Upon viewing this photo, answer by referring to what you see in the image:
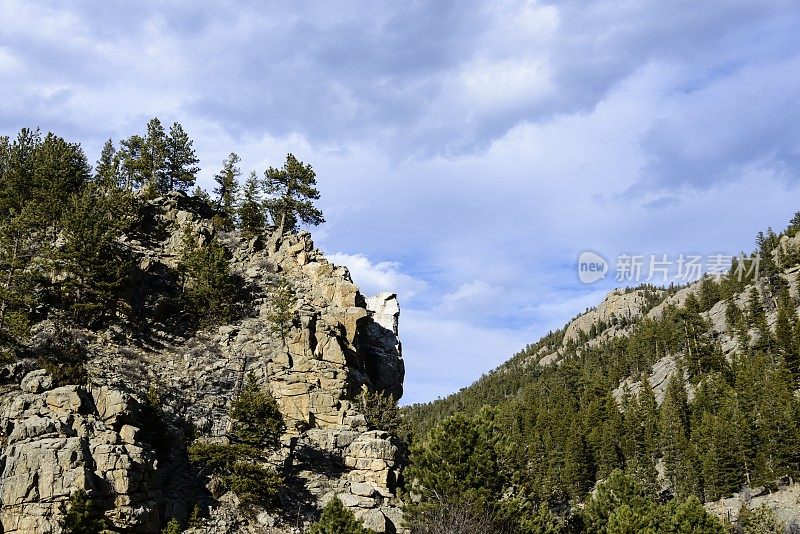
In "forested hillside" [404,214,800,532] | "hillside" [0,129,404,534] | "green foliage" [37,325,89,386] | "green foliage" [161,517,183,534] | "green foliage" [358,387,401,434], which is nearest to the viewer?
"green foliage" [161,517,183,534]

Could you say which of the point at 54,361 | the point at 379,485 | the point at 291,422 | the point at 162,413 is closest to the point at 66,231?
the point at 54,361

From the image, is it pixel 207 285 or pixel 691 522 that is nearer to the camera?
pixel 691 522

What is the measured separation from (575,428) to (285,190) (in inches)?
2579

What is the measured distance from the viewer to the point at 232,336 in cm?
5941

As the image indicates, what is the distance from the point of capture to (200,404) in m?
49.7

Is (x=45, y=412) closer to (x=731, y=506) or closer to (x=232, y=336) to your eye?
(x=232, y=336)

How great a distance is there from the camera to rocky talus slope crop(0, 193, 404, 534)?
3600cm

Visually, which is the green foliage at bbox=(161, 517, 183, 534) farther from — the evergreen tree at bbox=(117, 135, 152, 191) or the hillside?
the evergreen tree at bbox=(117, 135, 152, 191)

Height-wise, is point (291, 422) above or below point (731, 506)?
above

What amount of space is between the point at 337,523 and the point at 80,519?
14.0 m

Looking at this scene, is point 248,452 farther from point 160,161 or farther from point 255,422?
point 160,161

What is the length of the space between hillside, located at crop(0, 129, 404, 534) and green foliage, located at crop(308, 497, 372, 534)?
956 cm

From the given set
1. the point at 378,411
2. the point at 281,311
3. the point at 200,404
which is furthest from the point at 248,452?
the point at 281,311

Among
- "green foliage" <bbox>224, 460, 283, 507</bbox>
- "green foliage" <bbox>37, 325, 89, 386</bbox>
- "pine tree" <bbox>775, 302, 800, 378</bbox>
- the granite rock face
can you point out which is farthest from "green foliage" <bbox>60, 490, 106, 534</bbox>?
"pine tree" <bbox>775, 302, 800, 378</bbox>
